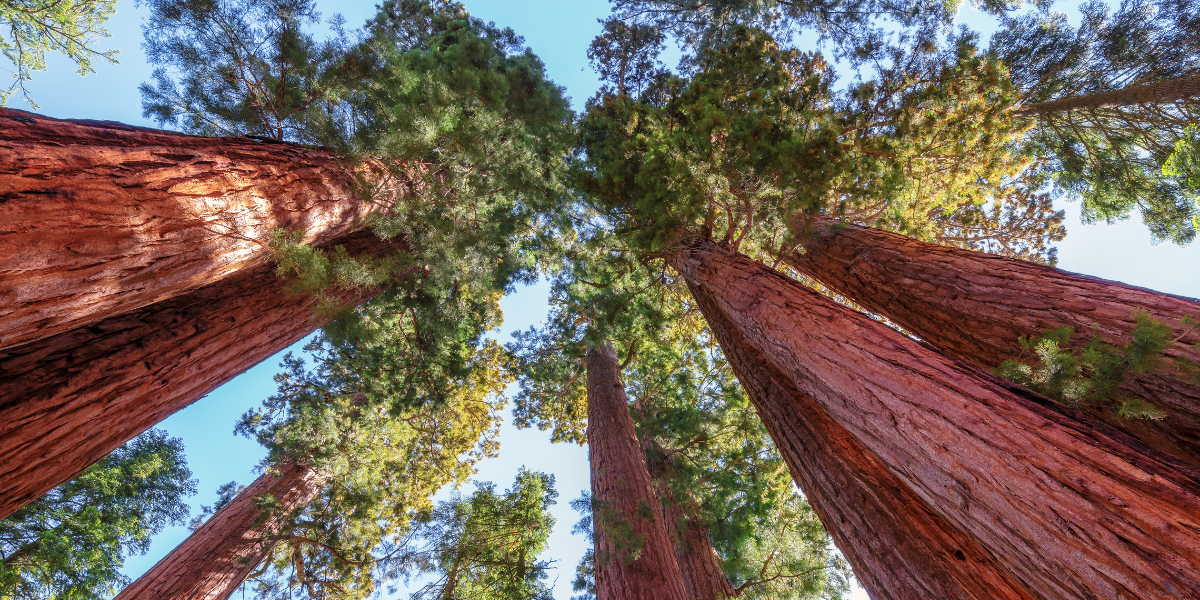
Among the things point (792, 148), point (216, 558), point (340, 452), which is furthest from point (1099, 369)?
point (216, 558)

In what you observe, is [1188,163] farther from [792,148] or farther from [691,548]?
[691,548]

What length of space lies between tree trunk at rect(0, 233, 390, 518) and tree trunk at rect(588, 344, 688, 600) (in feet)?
13.0

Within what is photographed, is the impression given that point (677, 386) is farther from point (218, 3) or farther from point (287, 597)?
point (218, 3)

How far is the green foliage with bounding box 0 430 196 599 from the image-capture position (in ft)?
20.0

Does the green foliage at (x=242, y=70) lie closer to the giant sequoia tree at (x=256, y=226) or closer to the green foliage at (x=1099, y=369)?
the giant sequoia tree at (x=256, y=226)

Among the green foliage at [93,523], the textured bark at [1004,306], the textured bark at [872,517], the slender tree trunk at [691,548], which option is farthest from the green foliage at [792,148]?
the green foliage at [93,523]

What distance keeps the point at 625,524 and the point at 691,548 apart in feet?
6.31

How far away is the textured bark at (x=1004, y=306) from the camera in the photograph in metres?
2.51

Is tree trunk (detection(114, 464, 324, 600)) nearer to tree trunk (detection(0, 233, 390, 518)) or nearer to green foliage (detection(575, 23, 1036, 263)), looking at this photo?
tree trunk (detection(0, 233, 390, 518))

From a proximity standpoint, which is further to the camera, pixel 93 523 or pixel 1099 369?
pixel 93 523

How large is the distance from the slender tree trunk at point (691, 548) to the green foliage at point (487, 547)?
5.65 feet

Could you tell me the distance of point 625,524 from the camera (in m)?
4.46

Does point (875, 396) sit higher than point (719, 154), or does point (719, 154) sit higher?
point (719, 154)

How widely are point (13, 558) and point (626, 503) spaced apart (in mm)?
8554
